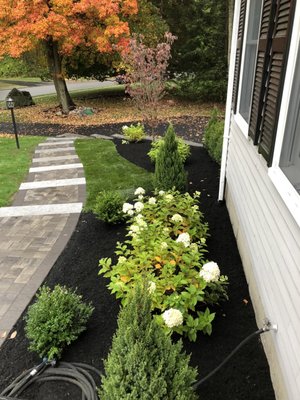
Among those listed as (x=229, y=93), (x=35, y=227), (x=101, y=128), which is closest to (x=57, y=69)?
(x=101, y=128)

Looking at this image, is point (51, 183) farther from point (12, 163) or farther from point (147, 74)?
point (147, 74)

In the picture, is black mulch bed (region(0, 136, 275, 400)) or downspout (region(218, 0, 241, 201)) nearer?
black mulch bed (region(0, 136, 275, 400))

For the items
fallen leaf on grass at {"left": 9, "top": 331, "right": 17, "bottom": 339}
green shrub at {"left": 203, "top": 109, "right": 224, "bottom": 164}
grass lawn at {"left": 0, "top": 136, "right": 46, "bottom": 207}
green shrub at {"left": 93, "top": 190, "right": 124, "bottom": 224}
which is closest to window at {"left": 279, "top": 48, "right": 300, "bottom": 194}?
fallen leaf on grass at {"left": 9, "top": 331, "right": 17, "bottom": 339}

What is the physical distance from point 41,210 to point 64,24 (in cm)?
845

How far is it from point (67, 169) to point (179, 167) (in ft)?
11.8

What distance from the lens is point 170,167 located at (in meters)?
5.84

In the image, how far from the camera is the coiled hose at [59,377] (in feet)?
8.86

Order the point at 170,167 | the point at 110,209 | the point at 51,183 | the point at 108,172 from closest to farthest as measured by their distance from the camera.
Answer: the point at 110,209 → the point at 170,167 → the point at 51,183 → the point at 108,172

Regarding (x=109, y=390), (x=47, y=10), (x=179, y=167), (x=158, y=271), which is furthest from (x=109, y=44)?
(x=109, y=390)

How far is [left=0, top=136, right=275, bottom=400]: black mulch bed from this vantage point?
8.92 feet

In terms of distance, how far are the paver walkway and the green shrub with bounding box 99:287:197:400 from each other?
6.61 feet

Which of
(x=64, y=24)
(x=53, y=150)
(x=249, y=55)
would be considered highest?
(x=64, y=24)

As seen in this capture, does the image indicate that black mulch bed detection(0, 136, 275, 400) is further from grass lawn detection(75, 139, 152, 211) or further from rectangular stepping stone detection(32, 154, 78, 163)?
rectangular stepping stone detection(32, 154, 78, 163)

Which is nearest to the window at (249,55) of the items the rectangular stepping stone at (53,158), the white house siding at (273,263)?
the white house siding at (273,263)
